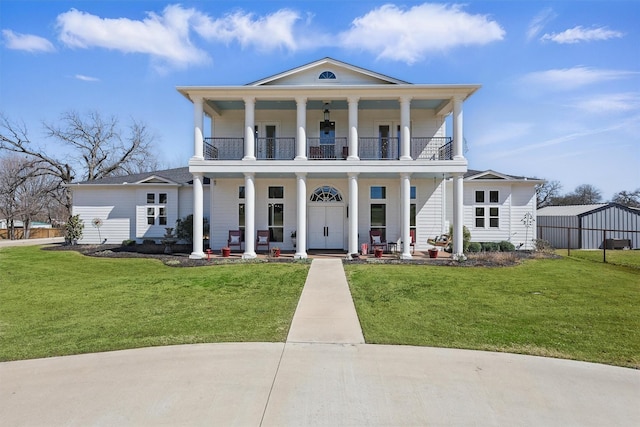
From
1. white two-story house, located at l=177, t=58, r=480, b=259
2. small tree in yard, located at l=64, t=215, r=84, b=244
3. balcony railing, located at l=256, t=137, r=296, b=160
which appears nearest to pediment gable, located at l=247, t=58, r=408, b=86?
white two-story house, located at l=177, t=58, r=480, b=259

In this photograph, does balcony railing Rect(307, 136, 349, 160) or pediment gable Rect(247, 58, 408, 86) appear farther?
balcony railing Rect(307, 136, 349, 160)

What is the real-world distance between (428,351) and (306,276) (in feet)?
20.5

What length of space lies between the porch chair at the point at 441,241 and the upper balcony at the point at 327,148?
3.74 metres

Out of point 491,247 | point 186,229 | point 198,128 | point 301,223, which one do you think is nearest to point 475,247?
point 491,247

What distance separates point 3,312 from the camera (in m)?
7.61

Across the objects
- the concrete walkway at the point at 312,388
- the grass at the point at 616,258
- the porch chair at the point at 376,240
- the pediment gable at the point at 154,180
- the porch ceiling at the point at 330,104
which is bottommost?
the concrete walkway at the point at 312,388

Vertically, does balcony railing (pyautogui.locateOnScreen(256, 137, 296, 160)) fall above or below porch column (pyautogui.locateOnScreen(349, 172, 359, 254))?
above

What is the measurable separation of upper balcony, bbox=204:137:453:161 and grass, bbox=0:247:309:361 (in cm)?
634

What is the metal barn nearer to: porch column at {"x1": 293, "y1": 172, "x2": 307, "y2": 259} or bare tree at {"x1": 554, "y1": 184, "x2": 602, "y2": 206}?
porch column at {"x1": 293, "y1": 172, "x2": 307, "y2": 259}

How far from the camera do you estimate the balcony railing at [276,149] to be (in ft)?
57.6

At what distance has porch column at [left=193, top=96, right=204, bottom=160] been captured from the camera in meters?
15.2

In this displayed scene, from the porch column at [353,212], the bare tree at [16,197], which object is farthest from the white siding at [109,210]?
the bare tree at [16,197]

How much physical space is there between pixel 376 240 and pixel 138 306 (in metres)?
11.1

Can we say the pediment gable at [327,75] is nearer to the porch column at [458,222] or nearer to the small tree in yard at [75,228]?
the porch column at [458,222]
